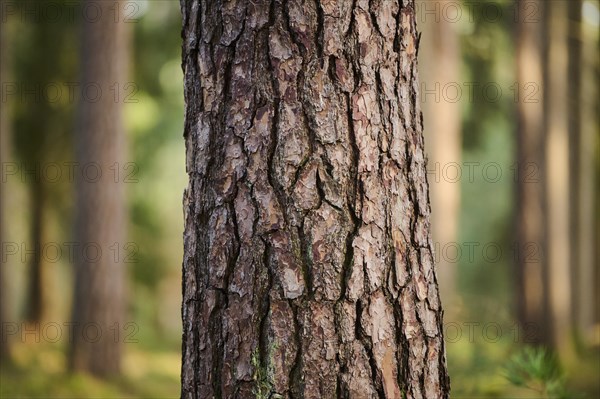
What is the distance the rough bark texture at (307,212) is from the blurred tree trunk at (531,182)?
8.79 m

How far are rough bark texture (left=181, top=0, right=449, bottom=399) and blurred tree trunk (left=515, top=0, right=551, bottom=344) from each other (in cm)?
879

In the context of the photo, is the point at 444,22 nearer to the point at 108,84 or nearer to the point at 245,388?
the point at 108,84

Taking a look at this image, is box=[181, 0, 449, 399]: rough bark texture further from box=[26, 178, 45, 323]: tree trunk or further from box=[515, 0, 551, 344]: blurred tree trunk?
box=[26, 178, 45, 323]: tree trunk

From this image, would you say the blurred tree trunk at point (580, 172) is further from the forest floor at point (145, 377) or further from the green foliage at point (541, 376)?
the green foliage at point (541, 376)

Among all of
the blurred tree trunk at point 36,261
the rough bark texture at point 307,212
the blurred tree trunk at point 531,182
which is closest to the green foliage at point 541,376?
the rough bark texture at point 307,212

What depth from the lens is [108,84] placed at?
360 inches

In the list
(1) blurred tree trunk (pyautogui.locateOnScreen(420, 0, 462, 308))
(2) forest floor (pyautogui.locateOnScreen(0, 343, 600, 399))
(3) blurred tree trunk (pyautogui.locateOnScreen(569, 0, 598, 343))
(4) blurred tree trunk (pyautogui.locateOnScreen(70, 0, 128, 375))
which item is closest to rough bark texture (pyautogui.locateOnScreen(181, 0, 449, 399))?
(2) forest floor (pyautogui.locateOnScreen(0, 343, 600, 399))

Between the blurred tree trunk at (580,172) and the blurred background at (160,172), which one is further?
the blurred tree trunk at (580,172)

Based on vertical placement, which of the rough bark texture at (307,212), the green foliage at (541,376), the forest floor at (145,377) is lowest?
the forest floor at (145,377)

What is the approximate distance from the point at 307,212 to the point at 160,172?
1459 centimetres

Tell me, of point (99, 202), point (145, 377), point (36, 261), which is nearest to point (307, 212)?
point (99, 202)

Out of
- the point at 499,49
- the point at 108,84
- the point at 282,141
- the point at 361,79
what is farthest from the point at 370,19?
the point at 499,49

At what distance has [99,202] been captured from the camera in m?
9.16

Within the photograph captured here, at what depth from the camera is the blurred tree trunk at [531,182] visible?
10.4 meters
